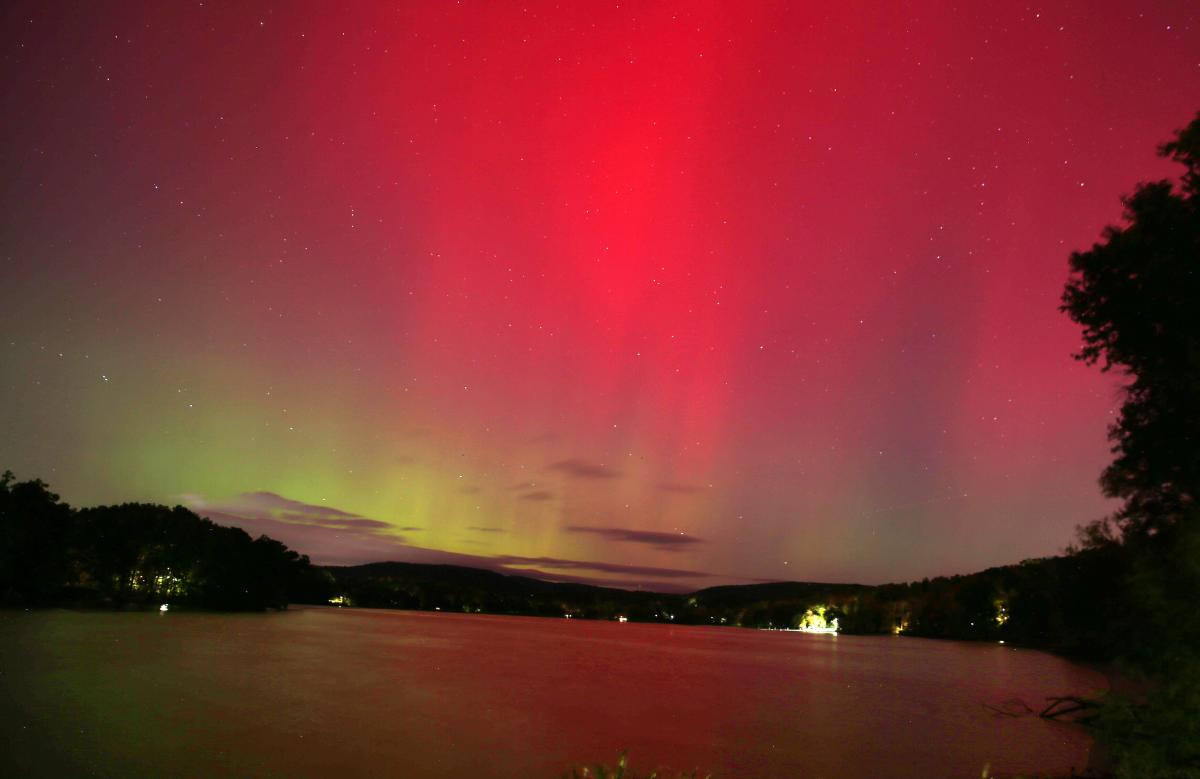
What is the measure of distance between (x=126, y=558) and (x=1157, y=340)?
111 metres

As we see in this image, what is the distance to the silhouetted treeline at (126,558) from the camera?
257 ft

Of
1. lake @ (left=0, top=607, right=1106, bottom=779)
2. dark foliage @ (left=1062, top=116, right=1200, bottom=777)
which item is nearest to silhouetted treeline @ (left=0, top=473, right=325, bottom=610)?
lake @ (left=0, top=607, right=1106, bottom=779)

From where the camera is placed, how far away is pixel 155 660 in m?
44.1

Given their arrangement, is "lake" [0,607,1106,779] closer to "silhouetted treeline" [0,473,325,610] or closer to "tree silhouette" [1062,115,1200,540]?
"tree silhouette" [1062,115,1200,540]

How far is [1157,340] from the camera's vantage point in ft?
46.5

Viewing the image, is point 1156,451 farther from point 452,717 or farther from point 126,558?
point 126,558

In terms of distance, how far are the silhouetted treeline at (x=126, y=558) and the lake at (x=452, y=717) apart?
2116 centimetres

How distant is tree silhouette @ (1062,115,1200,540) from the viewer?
42.8ft

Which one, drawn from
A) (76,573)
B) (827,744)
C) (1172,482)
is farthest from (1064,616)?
(76,573)

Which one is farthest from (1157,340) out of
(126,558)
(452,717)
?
(126,558)

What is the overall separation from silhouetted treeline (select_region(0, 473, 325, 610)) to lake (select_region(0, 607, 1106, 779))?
2116 cm

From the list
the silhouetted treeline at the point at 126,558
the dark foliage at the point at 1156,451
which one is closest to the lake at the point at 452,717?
the dark foliage at the point at 1156,451

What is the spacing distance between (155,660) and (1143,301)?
49012 mm

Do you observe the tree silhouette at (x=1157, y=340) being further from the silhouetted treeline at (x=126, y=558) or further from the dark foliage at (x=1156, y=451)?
the silhouetted treeline at (x=126, y=558)
